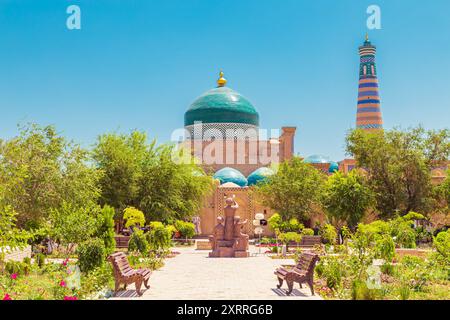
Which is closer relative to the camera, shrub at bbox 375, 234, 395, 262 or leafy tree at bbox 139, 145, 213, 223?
shrub at bbox 375, 234, 395, 262

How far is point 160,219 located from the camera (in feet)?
84.5

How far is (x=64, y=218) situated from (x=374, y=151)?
721 inches

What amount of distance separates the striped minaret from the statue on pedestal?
114ft

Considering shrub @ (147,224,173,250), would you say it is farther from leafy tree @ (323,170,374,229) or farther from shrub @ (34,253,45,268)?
leafy tree @ (323,170,374,229)

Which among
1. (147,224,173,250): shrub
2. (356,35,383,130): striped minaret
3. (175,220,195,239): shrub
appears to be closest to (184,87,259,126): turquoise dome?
(356,35,383,130): striped minaret

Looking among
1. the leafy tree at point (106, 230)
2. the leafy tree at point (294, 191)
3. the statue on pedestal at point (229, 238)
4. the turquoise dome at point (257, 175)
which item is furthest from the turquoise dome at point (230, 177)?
the leafy tree at point (106, 230)

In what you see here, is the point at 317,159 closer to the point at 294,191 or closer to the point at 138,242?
the point at 294,191

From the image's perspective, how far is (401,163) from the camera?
1062 inches

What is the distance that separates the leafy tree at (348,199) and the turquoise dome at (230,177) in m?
10.6

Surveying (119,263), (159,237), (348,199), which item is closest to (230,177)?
(348,199)

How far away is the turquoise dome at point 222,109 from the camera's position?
42.5m

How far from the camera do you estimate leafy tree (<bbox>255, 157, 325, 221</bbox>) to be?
29.5m

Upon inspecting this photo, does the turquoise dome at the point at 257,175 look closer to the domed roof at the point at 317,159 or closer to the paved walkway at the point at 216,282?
the domed roof at the point at 317,159
